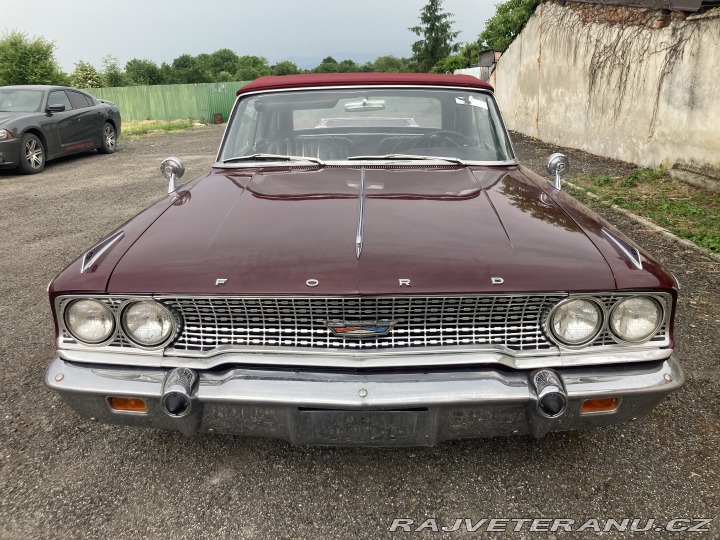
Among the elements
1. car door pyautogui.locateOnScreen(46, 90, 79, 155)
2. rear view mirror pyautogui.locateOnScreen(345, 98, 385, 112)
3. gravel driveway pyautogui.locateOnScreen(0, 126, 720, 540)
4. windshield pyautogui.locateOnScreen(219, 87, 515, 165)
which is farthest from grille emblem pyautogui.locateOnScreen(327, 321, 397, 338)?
car door pyautogui.locateOnScreen(46, 90, 79, 155)

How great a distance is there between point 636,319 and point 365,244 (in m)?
0.98

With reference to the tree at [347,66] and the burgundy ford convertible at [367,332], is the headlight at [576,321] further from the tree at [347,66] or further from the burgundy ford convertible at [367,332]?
the tree at [347,66]

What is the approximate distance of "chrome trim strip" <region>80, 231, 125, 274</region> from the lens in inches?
83.5

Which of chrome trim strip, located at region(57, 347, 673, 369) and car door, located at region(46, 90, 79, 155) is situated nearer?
chrome trim strip, located at region(57, 347, 673, 369)

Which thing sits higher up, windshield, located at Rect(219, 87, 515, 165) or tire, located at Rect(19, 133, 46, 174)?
windshield, located at Rect(219, 87, 515, 165)

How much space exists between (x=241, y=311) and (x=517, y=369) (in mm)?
965

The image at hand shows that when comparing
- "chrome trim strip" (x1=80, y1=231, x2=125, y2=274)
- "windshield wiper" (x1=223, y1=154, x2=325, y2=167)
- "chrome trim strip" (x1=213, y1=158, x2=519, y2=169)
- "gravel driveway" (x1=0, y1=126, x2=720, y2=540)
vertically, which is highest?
A: "windshield wiper" (x1=223, y1=154, x2=325, y2=167)

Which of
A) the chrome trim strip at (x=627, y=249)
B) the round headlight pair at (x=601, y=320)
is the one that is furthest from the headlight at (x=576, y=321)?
the chrome trim strip at (x=627, y=249)

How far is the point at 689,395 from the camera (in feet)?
9.38

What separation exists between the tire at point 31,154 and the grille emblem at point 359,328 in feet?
30.6

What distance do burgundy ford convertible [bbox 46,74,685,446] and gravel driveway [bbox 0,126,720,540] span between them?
33 centimetres

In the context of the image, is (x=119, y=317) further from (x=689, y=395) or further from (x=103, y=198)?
(x=103, y=198)

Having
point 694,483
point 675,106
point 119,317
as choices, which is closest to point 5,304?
point 119,317

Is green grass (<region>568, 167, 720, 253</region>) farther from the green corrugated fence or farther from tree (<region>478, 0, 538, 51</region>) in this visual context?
tree (<region>478, 0, 538, 51</region>)
